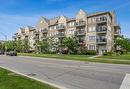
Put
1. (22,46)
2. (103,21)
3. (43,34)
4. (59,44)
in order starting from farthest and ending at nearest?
(22,46), (43,34), (59,44), (103,21)

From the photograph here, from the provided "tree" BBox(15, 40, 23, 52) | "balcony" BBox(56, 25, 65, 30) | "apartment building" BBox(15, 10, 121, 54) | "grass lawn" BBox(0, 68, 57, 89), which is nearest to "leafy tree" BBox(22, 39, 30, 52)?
"tree" BBox(15, 40, 23, 52)

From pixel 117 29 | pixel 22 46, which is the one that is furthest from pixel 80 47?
pixel 22 46

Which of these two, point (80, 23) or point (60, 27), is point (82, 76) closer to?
point (80, 23)

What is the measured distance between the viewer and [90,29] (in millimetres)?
62281

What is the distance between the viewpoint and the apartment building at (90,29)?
58.8m

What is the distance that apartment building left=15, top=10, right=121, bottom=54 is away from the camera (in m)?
58.8

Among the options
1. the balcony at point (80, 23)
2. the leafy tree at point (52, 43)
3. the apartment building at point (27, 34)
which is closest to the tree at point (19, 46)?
the apartment building at point (27, 34)

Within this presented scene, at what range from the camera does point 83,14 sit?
64750mm

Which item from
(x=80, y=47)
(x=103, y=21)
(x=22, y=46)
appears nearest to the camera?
(x=103, y=21)

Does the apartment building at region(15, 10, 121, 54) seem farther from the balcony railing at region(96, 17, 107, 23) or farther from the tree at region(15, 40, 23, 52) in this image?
the tree at region(15, 40, 23, 52)

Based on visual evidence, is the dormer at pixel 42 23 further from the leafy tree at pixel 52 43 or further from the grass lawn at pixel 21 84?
the grass lawn at pixel 21 84

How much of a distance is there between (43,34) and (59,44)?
1653 cm

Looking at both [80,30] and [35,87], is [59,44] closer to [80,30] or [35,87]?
[80,30]

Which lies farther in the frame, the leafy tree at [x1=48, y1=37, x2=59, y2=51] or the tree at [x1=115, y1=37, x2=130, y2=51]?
the leafy tree at [x1=48, y1=37, x2=59, y2=51]
